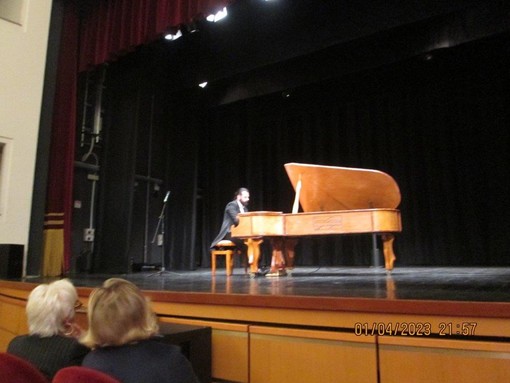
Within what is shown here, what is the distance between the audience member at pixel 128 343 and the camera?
125 cm

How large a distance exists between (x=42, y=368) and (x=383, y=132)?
6.64 metres

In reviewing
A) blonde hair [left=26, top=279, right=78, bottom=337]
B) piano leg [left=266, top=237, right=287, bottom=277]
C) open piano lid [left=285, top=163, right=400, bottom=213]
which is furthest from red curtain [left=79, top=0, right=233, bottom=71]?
blonde hair [left=26, top=279, right=78, bottom=337]

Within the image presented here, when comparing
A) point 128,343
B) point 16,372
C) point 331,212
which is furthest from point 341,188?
point 16,372

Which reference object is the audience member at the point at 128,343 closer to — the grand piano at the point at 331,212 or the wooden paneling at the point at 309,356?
the wooden paneling at the point at 309,356

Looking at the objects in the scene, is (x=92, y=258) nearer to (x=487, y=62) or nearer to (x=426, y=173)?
(x=426, y=173)

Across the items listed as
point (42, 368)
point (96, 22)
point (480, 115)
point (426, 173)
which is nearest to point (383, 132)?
point (426, 173)

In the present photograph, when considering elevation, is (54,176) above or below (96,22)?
below

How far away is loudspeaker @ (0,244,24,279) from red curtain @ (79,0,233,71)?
2.56 meters

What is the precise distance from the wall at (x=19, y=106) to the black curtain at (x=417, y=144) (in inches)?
155

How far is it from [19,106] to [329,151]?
4.98m

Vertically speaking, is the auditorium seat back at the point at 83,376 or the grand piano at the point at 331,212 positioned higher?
the grand piano at the point at 331,212

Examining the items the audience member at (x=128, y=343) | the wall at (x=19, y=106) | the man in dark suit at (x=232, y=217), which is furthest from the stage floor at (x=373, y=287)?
the wall at (x=19, y=106)

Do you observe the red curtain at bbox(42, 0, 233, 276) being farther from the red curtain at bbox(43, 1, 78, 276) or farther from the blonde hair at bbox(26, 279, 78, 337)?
the blonde hair at bbox(26, 279, 78, 337)

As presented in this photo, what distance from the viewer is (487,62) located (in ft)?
20.2
